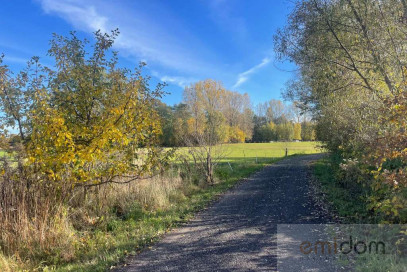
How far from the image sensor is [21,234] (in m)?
4.24

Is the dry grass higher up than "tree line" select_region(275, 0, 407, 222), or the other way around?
"tree line" select_region(275, 0, 407, 222)

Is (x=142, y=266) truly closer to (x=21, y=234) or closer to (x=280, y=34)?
(x=21, y=234)

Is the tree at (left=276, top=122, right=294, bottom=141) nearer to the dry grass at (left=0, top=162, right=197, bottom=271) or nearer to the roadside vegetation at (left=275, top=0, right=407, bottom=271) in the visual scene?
the roadside vegetation at (left=275, top=0, right=407, bottom=271)

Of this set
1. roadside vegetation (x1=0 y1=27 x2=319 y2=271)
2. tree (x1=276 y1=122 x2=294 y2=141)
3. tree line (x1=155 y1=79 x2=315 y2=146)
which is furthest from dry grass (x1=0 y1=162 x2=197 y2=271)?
tree (x1=276 y1=122 x2=294 y2=141)

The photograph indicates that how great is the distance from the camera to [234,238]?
14.6 feet

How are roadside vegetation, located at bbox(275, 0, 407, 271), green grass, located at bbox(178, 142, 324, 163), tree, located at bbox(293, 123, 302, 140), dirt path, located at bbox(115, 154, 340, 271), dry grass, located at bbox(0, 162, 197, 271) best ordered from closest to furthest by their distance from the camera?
dirt path, located at bbox(115, 154, 340, 271)
dry grass, located at bbox(0, 162, 197, 271)
roadside vegetation, located at bbox(275, 0, 407, 271)
green grass, located at bbox(178, 142, 324, 163)
tree, located at bbox(293, 123, 302, 140)

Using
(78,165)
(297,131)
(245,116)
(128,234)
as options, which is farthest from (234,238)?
(297,131)

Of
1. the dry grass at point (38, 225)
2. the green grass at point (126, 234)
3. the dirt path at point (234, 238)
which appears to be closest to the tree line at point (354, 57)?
the dirt path at point (234, 238)

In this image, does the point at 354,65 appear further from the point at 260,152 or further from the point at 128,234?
the point at 260,152

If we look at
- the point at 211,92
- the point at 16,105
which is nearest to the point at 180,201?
the point at 16,105

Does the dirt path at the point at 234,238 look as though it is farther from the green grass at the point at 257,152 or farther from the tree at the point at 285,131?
the tree at the point at 285,131

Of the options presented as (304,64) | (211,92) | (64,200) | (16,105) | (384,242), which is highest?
(211,92)

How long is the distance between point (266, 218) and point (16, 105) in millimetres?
6088

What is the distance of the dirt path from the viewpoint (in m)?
3.48
